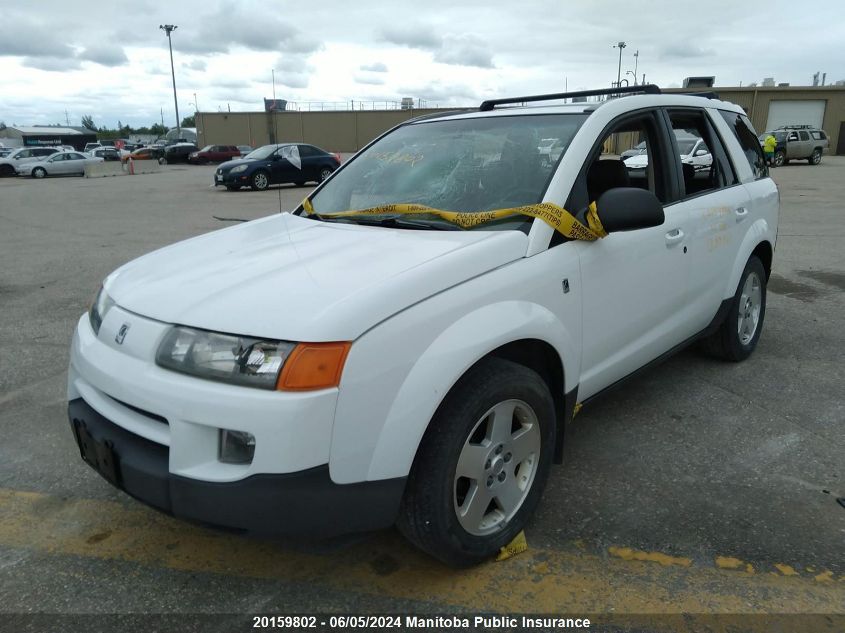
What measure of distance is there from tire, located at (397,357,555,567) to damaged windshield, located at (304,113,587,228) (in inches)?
28.6

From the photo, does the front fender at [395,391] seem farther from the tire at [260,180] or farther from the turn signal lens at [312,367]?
the tire at [260,180]

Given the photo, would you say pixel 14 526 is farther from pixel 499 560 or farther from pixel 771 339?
pixel 771 339

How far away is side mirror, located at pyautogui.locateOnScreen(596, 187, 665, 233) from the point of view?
2.76m

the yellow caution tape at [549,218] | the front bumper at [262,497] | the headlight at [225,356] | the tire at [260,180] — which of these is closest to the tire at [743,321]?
the yellow caution tape at [549,218]

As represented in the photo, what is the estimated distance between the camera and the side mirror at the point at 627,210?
2.76 meters

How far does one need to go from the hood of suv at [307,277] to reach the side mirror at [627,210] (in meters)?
0.41

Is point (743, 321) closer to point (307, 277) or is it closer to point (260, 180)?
point (307, 277)

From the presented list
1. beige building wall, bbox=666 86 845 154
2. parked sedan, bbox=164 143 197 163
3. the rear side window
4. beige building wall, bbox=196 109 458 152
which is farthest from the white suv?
beige building wall, bbox=196 109 458 152

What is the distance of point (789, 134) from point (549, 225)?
3418cm

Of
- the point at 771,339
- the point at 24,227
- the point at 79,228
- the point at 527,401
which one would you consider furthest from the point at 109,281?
the point at 24,227

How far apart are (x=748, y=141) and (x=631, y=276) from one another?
2231mm

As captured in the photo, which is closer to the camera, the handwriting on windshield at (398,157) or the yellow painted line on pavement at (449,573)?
the yellow painted line on pavement at (449,573)

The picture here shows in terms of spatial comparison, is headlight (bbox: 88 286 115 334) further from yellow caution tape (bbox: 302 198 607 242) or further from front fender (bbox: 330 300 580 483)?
yellow caution tape (bbox: 302 198 607 242)

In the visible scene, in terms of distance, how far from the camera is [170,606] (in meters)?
2.35
